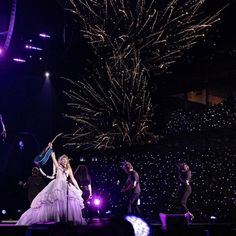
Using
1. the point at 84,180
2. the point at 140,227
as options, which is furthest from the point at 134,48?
the point at 140,227

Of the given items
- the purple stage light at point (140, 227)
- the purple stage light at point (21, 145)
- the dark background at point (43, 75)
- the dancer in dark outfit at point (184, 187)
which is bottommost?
the purple stage light at point (140, 227)

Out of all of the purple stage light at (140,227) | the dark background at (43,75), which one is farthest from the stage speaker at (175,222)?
the dark background at (43,75)

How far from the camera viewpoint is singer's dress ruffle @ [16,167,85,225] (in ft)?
36.1

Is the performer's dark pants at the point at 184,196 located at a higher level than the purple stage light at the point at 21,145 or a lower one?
lower

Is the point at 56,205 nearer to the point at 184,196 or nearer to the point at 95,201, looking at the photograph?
the point at 95,201

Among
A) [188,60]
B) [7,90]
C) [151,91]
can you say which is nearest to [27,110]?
[7,90]

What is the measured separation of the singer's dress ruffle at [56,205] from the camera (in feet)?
36.1

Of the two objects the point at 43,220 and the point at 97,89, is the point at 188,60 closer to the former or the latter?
the point at 97,89

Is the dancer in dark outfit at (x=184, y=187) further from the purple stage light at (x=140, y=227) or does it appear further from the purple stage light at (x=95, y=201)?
the purple stage light at (x=140, y=227)

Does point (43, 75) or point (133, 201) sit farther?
point (43, 75)

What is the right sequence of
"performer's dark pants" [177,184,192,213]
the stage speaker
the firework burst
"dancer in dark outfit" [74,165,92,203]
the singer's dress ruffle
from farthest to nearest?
1. the firework burst
2. "dancer in dark outfit" [74,165,92,203]
3. "performer's dark pants" [177,184,192,213]
4. the singer's dress ruffle
5. the stage speaker

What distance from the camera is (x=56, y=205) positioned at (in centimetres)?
1119

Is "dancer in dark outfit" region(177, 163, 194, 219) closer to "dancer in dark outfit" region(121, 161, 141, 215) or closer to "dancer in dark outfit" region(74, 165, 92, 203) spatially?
"dancer in dark outfit" region(121, 161, 141, 215)

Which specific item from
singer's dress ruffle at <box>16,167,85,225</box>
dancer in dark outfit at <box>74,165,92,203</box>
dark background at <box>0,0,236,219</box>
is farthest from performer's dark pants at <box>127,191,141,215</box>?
dark background at <box>0,0,236,219</box>
